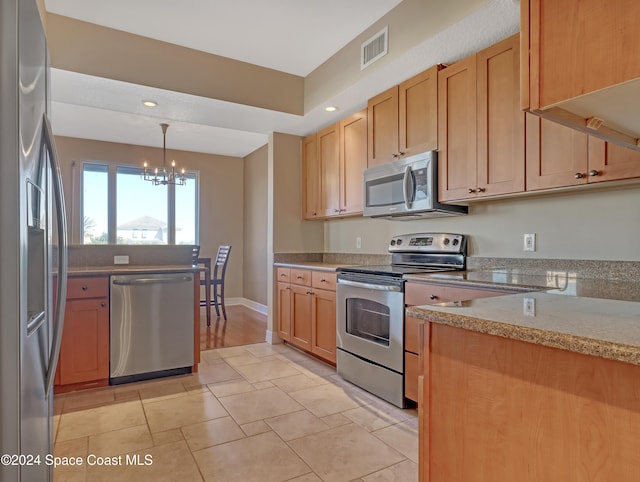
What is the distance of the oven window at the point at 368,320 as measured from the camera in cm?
269

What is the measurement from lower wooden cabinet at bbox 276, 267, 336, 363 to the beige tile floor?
1.19 ft

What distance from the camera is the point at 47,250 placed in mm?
1238

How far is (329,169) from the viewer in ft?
13.1

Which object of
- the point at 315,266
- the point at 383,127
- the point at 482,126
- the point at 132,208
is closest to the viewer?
the point at 482,126

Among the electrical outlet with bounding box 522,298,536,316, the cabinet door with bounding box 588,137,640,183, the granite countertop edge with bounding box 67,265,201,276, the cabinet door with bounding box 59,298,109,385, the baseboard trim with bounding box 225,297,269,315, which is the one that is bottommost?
the baseboard trim with bounding box 225,297,269,315

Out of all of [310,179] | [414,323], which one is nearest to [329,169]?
[310,179]

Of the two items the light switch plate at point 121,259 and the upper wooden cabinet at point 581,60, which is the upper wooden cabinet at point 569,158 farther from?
the light switch plate at point 121,259

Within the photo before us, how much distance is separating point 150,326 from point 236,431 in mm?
1263

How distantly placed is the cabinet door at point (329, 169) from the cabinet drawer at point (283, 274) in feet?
2.38

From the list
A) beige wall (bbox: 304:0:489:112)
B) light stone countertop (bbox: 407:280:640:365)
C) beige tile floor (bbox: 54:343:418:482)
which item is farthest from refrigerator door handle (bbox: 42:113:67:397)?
beige wall (bbox: 304:0:489:112)

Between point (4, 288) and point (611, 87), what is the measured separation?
4.69ft

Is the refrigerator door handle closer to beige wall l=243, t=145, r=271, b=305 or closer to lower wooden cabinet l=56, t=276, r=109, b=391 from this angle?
lower wooden cabinet l=56, t=276, r=109, b=391

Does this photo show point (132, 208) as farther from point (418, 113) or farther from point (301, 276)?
point (418, 113)

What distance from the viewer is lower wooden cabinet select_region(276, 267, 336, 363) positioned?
3365mm
